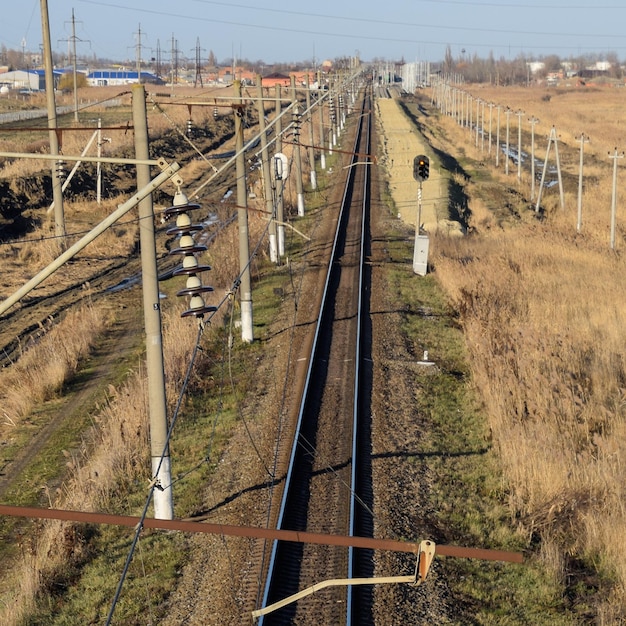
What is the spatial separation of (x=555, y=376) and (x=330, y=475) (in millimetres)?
4812

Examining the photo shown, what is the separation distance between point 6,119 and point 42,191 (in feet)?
87.2

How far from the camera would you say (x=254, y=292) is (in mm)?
24469

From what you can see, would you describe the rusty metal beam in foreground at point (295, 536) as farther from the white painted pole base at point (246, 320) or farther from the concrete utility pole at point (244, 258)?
the white painted pole base at point (246, 320)

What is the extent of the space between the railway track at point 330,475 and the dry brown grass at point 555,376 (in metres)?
1.97

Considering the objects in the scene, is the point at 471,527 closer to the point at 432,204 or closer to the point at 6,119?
the point at 432,204

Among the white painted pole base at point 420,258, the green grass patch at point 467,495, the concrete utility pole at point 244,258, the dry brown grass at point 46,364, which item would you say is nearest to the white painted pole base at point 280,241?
the white painted pole base at point 420,258

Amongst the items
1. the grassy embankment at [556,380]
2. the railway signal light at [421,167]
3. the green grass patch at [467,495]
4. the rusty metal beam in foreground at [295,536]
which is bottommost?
the green grass patch at [467,495]

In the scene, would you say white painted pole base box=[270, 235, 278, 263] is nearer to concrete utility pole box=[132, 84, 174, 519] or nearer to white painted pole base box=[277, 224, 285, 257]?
white painted pole base box=[277, 224, 285, 257]

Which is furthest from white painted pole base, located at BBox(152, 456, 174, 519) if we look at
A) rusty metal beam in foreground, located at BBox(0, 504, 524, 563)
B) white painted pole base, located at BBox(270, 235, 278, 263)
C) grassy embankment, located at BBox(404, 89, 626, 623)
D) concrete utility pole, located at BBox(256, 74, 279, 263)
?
white painted pole base, located at BBox(270, 235, 278, 263)

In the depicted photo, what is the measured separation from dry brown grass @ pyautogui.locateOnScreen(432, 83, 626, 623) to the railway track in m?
1.97

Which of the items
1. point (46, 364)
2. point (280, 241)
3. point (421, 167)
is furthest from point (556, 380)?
point (280, 241)

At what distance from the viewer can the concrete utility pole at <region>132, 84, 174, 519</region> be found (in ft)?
32.4

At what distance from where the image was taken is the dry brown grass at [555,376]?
1065 centimetres

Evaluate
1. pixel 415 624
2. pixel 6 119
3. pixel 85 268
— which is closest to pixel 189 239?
pixel 415 624
